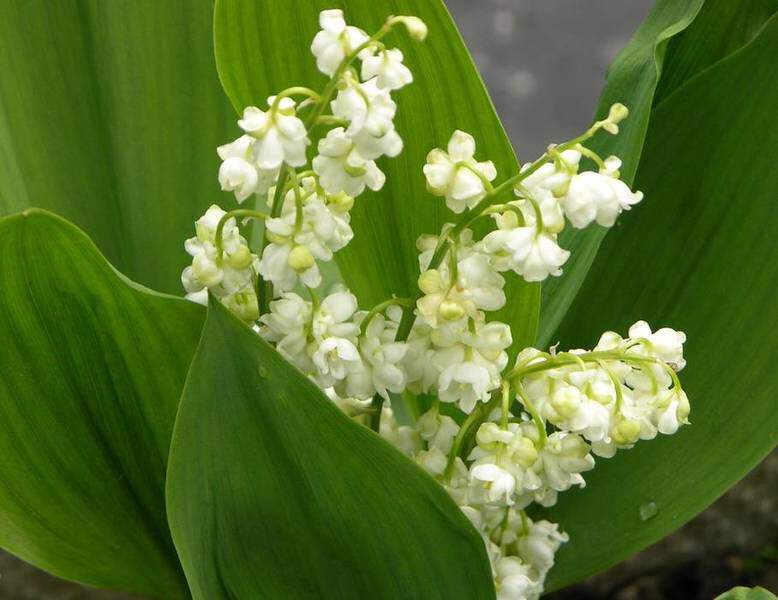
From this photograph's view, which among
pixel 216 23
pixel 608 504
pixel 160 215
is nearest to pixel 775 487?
pixel 608 504

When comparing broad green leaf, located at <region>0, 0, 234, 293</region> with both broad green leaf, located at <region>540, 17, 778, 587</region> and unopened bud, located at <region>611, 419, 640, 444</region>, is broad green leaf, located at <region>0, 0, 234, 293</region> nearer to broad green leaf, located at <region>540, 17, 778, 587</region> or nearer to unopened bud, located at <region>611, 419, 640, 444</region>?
broad green leaf, located at <region>540, 17, 778, 587</region>

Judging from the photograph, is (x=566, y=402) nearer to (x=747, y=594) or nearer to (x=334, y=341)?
(x=334, y=341)

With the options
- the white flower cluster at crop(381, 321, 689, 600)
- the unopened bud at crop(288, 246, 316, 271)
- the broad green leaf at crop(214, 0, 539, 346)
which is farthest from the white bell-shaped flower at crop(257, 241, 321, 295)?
the broad green leaf at crop(214, 0, 539, 346)

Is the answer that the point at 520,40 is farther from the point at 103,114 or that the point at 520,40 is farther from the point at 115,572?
the point at 115,572

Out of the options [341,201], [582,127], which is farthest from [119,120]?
[582,127]

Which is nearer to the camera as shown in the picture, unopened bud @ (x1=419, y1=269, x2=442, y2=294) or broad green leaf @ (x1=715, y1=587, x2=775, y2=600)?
unopened bud @ (x1=419, y1=269, x2=442, y2=294)

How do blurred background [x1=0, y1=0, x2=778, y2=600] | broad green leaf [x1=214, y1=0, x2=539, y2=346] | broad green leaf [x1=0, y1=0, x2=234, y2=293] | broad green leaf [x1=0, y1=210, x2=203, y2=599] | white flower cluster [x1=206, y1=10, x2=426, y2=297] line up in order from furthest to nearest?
blurred background [x1=0, y1=0, x2=778, y2=600] < broad green leaf [x1=0, y1=0, x2=234, y2=293] < broad green leaf [x1=214, y1=0, x2=539, y2=346] < broad green leaf [x1=0, y1=210, x2=203, y2=599] < white flower cluster [x1=206, y1=10, x2=426, y2=297]

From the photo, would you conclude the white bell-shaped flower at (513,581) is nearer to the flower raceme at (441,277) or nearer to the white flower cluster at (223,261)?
the flower raceme at (441,277)
